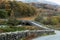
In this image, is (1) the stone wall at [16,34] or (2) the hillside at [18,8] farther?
(2) the hillside at [18,8]

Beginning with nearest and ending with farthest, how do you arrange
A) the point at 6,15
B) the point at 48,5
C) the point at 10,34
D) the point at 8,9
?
the point at 10,34
the point at 6,15
the point at 8,9
the point at 48,5

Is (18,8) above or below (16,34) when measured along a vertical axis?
below

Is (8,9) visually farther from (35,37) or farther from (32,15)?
(35,37)

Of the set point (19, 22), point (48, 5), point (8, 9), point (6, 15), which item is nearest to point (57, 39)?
point (19, 22)

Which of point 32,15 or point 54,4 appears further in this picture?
point 54,4

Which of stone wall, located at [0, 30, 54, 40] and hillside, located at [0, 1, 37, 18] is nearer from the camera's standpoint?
stone wall, located at [0, 30, 54, 40]

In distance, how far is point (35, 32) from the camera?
2034 centimetres

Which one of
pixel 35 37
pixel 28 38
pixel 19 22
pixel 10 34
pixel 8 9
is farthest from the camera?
pixel 8 9

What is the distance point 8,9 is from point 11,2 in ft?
8.17

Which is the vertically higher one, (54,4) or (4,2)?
(4,2)

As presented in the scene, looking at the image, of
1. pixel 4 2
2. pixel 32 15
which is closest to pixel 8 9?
pixel 4 2

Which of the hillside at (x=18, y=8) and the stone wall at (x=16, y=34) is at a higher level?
the stone wall at (x=16, y=34)

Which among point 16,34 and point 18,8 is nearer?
point 16,34

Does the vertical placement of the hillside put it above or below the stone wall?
below
